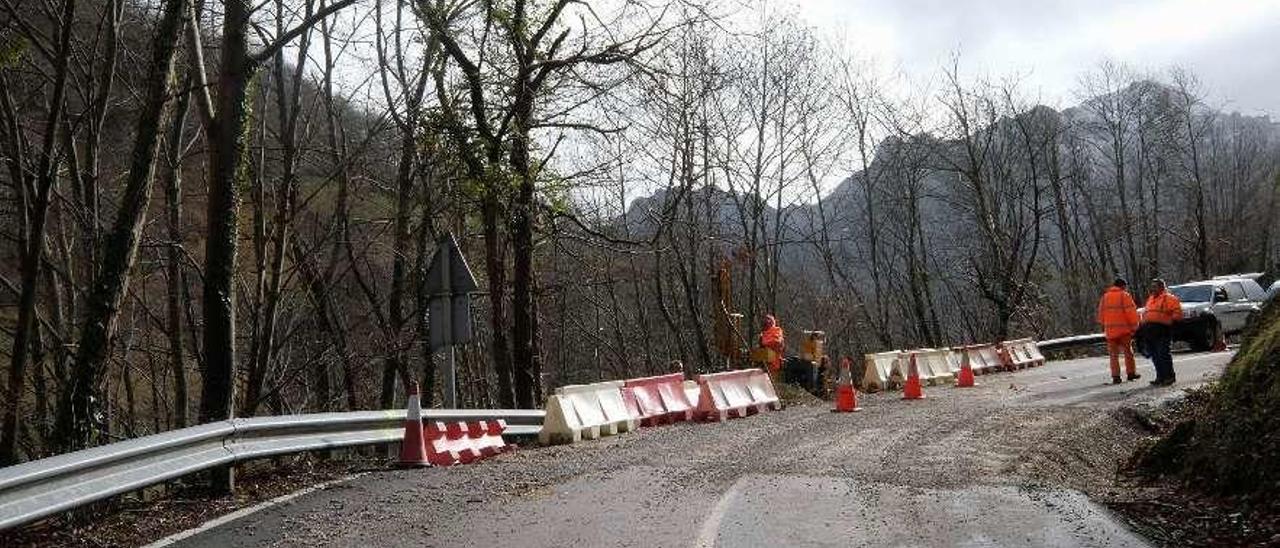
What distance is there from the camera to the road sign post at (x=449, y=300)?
13.4 m

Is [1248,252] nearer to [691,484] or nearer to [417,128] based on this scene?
[417,128]

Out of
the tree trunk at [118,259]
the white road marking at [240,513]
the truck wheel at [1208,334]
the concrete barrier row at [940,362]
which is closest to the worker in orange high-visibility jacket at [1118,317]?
the concrete barrier row at [940,362]

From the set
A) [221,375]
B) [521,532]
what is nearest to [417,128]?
[221,375]

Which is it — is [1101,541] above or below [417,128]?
below

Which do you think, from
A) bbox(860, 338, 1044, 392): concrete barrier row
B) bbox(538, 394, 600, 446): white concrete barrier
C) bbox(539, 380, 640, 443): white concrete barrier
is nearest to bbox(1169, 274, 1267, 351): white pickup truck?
bbox(860, 338, 1044, 392): concrete barrier row

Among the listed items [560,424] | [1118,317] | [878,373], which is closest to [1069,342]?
[878,373]

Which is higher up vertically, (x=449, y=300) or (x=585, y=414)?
(x=449, y=300)

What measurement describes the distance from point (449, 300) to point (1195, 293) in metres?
22.6

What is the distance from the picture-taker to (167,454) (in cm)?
811

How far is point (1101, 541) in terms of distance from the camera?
6.75m

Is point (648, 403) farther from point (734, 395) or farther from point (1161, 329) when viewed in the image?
point (1161, 329)

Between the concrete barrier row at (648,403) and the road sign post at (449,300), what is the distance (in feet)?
5.01

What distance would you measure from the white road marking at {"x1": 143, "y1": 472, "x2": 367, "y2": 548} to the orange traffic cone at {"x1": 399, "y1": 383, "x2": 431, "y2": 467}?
0.73 metres

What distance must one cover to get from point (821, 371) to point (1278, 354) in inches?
584
